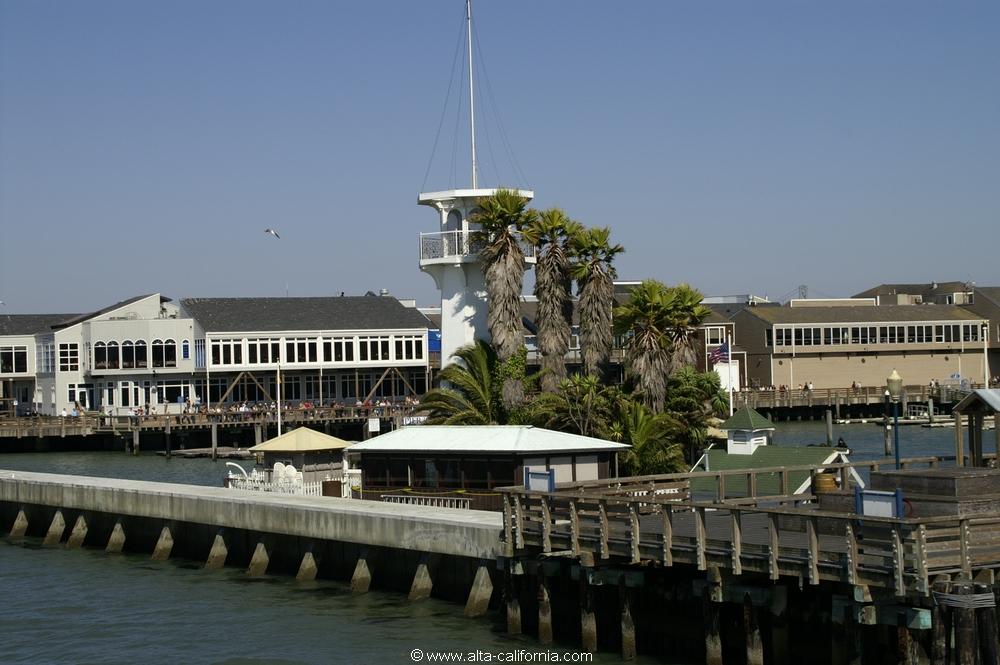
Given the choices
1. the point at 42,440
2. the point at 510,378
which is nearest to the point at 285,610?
the point at 510,378

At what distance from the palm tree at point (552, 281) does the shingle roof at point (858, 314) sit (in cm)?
5962

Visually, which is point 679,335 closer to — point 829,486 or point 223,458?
point 829,486

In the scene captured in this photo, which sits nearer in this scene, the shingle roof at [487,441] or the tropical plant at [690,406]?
the shingle roof at [487,441]

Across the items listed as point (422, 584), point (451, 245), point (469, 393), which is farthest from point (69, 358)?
point (422, 584)

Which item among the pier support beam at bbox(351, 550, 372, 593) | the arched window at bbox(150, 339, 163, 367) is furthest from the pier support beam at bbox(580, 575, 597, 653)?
the arched window at bbox(150, 339, 163, 367)

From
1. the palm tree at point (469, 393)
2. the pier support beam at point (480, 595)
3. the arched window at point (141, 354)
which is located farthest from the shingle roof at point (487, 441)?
the arched window at point (141, 354)

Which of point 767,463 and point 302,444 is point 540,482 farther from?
point 302,444

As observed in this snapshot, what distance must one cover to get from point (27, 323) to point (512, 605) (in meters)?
86.2

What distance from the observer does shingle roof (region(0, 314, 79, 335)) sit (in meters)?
104

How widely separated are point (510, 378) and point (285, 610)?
2015 cm

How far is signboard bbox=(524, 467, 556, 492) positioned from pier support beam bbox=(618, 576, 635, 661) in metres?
2.83

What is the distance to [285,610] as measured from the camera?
104 ft

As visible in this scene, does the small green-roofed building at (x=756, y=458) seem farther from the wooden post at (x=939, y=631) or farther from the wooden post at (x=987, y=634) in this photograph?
the wooden post at (x=987, y=634)

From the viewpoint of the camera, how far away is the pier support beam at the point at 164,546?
39625 mm
